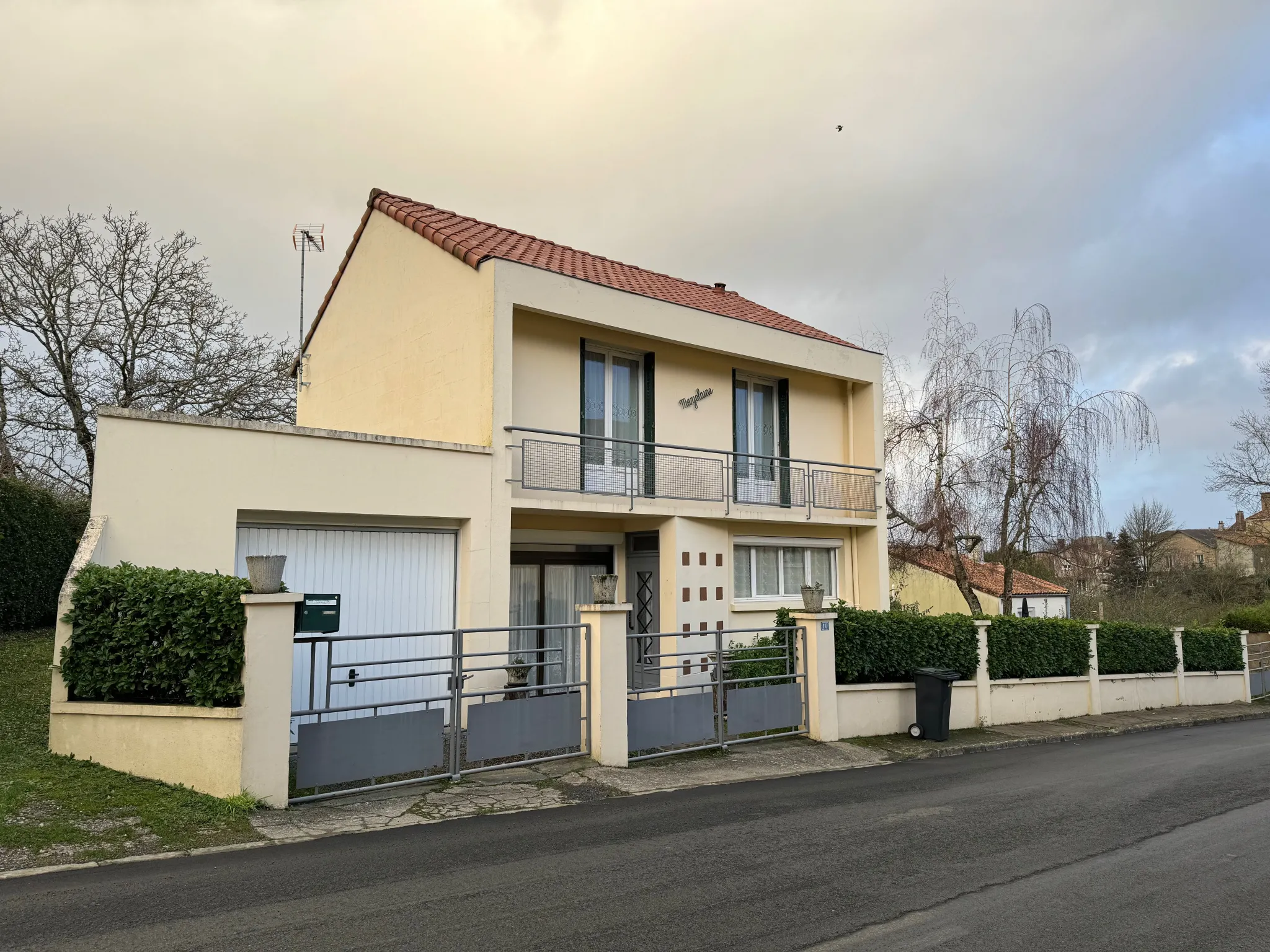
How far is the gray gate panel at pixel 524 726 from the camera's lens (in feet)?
28.9

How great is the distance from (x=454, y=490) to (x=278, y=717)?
4.92m

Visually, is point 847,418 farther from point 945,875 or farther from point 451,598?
point 945,875

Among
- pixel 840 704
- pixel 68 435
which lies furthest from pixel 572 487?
pixel 68 435

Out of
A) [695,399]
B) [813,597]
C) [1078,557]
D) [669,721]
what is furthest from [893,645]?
[1078,557]

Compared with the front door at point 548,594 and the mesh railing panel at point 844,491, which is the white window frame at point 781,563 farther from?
the front door at point 548,594

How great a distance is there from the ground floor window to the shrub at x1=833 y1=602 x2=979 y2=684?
335cm

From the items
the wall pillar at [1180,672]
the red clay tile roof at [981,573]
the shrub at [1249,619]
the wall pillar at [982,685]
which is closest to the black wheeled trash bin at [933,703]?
the wall pillar at [982,685]

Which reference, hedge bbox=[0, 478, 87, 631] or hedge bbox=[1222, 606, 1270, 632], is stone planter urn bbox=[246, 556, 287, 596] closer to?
hedge bbox=[0, 478, 87, 631]

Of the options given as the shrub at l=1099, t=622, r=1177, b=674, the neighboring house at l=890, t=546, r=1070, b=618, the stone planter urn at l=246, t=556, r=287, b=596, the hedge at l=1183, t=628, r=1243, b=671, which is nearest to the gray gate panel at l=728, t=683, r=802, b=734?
the stone planter urn at l=246, t=556, r=287, b=596

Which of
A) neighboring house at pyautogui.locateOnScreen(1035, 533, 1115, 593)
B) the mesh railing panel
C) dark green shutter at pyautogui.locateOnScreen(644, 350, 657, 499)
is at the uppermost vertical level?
dark green shutter at pyautogui.locateOnScreen(644, 350, 657, 499)

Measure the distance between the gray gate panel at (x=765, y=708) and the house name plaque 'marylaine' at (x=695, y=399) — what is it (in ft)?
19.7

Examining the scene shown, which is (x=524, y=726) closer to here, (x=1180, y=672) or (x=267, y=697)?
(x=267, y=697)

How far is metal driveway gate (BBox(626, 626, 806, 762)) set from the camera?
10.2m

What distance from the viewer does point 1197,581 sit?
4044 centimetres
